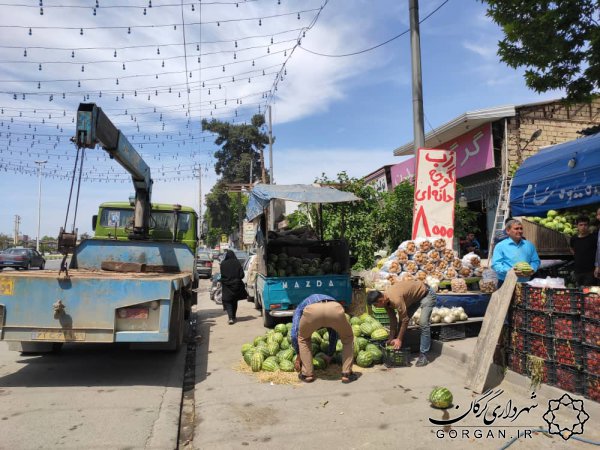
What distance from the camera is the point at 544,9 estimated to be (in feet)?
22.6

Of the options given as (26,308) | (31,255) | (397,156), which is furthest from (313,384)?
(31,255)

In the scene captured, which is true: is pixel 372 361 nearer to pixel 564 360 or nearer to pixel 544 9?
pixel 564 360

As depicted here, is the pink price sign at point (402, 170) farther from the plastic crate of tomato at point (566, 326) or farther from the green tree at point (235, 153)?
the green tree at point (235, 153)

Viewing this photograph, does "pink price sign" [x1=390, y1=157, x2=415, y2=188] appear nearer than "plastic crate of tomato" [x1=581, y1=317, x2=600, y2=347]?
No

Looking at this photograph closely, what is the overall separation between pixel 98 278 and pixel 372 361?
12.9 ft

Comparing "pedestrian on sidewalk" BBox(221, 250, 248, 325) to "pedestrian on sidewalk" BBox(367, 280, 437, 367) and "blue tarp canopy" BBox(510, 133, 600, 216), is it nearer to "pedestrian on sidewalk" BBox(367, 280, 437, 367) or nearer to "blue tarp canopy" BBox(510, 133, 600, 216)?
"pedestrian on sidewalk" BBox(367, 280, 437, 367)

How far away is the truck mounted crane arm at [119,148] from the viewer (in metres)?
5.70

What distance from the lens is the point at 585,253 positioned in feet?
23.3

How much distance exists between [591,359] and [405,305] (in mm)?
2414

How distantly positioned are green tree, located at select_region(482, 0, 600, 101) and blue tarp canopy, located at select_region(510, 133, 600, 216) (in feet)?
5.76

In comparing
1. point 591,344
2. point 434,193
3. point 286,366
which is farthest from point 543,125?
point 286,366

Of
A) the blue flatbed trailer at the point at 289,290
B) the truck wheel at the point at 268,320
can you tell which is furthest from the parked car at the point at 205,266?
the blue flatbed trailer at the point at 289,290

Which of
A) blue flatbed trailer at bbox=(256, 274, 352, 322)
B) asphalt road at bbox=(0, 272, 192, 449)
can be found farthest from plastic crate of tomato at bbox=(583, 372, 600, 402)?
blue flatbed trailer at bbox=(256, 274, 352, 322)

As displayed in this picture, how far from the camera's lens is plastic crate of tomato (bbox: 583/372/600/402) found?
4.08m
